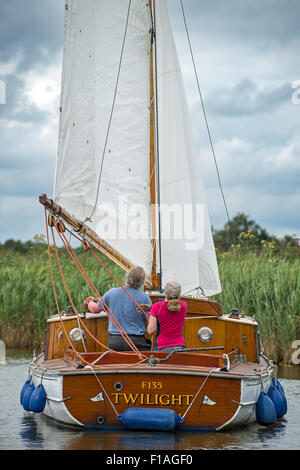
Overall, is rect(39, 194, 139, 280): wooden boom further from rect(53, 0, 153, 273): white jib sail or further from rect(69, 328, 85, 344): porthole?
rect(69, 328, 85, 344): porthole

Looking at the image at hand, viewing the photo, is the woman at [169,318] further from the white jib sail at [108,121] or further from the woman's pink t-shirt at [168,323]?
the white jib sail at [108,121]

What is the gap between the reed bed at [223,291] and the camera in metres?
15.8

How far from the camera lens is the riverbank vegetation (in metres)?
15.8

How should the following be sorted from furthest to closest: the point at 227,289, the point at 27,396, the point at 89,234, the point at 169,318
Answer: the point at 227,289
the point at 89,234
the point at 27,396
the point at 169,318

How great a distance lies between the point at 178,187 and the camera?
12.8 m

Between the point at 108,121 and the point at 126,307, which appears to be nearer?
the point at 126,307

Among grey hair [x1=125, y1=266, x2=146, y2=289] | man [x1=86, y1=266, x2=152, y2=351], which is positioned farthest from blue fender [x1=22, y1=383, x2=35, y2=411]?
grey hair [x1=125, y1=266, x2=146, y2=289]

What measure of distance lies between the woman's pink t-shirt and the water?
1.09 meters

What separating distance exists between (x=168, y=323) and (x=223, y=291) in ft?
20.9

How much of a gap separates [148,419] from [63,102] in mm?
5346

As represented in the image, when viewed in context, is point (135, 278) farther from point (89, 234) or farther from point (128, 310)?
point (89, 234)

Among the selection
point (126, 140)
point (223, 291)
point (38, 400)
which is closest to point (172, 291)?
point (38, 400)

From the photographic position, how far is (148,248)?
12.6 m

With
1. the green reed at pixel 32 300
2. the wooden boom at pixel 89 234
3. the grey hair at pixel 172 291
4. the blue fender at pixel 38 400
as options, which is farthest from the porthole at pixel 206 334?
the green reed at pixel 32 300
